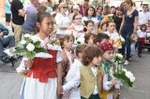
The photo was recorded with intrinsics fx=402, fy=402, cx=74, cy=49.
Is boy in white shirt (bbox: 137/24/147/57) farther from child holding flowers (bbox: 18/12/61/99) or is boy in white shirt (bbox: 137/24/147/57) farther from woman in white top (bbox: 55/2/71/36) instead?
child holding flowers (bbox: 18/12/61/99)

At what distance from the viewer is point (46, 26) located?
4812mm

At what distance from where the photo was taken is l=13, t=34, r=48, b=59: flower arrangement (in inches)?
179

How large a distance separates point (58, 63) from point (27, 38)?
1.68ft

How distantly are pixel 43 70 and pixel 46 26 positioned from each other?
53 centimetres

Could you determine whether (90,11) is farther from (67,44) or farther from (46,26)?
(46,26)

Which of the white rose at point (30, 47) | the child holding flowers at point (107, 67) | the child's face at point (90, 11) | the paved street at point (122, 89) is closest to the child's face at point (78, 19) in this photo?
the child's face at point (90, 11)

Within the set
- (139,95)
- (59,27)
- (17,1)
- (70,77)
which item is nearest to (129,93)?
(139,95)

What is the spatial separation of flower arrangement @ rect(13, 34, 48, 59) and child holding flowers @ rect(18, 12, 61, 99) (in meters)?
0.11

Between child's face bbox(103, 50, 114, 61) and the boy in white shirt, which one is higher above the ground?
child's face bbox(103, 50, 114, 61)

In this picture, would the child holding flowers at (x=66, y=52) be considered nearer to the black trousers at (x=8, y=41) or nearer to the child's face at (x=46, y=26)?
the child's face at (x=46, y=26)

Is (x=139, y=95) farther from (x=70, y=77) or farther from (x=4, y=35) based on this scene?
(x=4, y=35)

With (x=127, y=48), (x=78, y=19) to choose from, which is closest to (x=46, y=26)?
(x=78, y=19)

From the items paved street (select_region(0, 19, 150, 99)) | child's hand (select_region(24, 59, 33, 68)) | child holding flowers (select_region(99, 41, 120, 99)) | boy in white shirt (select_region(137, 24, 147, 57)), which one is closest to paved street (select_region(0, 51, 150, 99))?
paved street (select_region(0, 19, 150, 99))

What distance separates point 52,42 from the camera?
487cm
